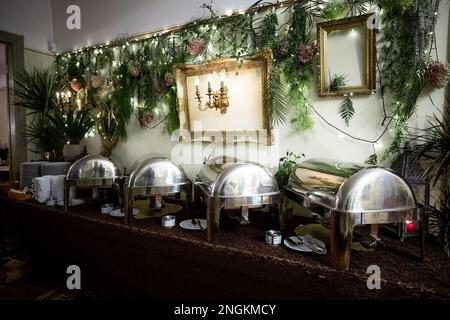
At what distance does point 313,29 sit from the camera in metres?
2.33

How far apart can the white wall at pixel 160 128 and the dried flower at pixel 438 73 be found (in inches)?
4.0

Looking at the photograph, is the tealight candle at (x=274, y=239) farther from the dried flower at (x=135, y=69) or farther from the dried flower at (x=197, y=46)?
the dried flower at (x=135, y=69)

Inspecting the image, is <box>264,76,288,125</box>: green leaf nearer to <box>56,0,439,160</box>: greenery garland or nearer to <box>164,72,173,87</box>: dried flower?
<box>56,0,439,160</box>: greenery garland

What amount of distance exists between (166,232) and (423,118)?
205 cm

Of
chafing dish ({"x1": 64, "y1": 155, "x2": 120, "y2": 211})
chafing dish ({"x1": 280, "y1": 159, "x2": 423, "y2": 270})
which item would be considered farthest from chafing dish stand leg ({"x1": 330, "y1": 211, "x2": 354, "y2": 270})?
chafing dish ({"x1": 64, "y1": 155, "x2": 120, "y2": 211})

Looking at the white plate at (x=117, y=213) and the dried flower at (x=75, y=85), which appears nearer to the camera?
the white plate at (x=117, y=213)

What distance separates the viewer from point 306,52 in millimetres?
2266

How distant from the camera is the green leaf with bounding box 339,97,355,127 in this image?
2213mm

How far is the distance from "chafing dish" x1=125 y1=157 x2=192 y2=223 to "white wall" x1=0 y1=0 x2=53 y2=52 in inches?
135

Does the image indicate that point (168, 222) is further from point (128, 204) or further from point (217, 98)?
point (217, 98)

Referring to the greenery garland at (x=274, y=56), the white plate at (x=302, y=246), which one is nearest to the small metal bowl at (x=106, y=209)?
the greenery garland at (x=274, y=56)

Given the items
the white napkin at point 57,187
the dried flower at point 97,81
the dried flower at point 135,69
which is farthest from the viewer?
the dried flower at point 97,81

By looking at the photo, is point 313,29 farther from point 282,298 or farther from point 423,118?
point 282,298

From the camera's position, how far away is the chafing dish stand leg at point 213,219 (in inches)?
68.5
